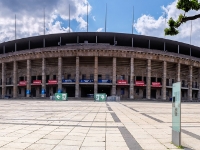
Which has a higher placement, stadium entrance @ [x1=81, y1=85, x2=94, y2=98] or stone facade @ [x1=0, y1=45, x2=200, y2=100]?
stone facade @ [x1=0, y1=45, x2=200, y2=100]

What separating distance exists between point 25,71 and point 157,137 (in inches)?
2074

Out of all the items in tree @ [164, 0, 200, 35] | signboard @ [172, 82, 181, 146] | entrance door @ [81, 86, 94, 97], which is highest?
tree @ [164, 0, 200, 35]

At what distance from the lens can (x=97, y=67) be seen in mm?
46875

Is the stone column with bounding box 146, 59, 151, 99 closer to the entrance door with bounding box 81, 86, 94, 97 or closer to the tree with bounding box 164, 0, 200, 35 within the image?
the entrance door with bounding box 81, 86, 94, 97

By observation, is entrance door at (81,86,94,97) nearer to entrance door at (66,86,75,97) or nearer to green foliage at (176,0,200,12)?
entrance door at (66,86,75,97)

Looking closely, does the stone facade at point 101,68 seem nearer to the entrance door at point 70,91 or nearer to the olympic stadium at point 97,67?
the olympic stadium at point 97,67

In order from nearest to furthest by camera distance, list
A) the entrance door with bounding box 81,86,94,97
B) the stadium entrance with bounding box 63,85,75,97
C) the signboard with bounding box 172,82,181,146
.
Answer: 1. the signboard with bounding box 172,82,181,146
2. the stadium entrance with bounding box 63,85,75,97
3. the entrance door with bounding box 81,86,94,97

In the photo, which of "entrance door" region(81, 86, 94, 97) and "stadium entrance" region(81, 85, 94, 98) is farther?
"entrance door" region(81, 86, 94, 97)

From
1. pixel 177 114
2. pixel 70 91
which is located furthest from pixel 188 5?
pixel 70 91

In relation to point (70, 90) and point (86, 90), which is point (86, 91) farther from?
point (70, 90)

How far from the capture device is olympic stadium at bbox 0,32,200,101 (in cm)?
4688

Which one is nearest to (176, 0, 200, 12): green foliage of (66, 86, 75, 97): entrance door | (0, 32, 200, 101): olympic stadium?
(0, 32, 200, 101): olympic stadium

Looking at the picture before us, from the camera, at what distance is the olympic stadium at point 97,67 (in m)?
46.9

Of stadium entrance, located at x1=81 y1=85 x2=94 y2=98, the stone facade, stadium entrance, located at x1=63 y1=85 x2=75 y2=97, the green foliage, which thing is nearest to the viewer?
the green foliage
